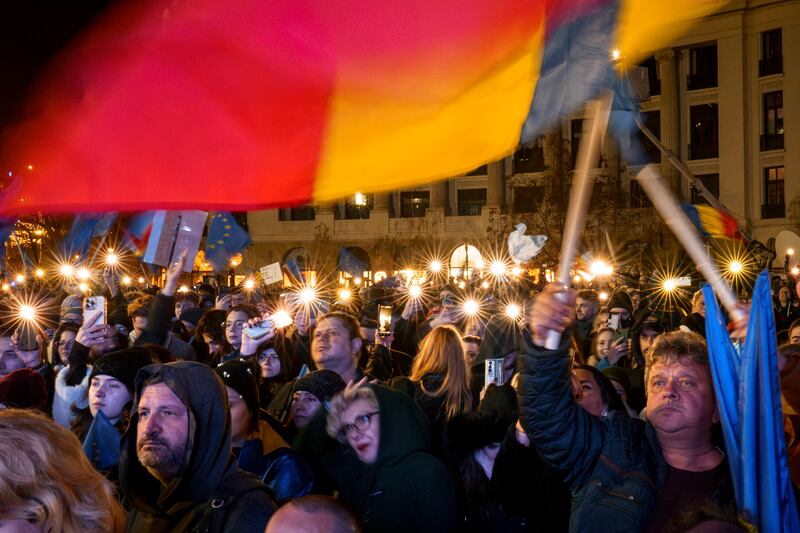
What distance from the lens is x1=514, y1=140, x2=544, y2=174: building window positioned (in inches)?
1726

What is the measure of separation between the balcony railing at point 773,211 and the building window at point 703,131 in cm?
419

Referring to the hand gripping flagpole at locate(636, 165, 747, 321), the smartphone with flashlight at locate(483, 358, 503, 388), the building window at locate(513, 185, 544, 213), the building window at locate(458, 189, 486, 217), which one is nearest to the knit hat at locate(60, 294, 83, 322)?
the smartphone with flashlight at locate(483, 358, 503, 388)

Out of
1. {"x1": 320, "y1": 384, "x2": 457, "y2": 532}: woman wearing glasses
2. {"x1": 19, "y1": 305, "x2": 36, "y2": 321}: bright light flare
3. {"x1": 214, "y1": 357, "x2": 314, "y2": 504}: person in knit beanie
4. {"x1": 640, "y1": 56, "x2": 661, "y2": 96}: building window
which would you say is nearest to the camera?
{"x1": 214, "y1": 357, "x2": 314, "y2": 504}: person in knit beanie

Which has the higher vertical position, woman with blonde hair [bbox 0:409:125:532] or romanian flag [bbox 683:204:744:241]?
romanian flag [bbox 683:204:744:241]

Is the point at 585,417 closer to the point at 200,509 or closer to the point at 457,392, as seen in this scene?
the point at 200,509

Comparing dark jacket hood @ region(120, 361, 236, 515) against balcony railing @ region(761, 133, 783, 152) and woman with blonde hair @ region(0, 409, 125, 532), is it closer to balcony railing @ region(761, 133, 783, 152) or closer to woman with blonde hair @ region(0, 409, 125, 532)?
woman with blonde hair @ region(0, 409, 125, 532)

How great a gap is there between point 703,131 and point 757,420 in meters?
49.0

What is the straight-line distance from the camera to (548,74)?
17.6ft

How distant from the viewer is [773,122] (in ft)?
151

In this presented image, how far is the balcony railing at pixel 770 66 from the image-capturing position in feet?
148

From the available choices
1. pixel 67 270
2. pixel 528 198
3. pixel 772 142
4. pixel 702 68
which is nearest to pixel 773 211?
pixel 772 142

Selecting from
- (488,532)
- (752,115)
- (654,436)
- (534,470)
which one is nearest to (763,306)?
(654,436)

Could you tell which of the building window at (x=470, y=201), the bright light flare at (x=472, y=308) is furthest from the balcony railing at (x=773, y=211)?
the bright light flare at (x=472, y=308)

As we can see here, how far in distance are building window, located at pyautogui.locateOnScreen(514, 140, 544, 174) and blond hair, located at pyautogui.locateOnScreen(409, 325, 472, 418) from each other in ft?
124
